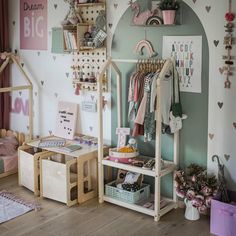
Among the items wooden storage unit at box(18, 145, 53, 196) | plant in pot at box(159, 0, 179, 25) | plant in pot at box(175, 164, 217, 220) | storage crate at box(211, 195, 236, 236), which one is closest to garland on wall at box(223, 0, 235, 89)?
plant in pot at box(159, 0, 179, 25)

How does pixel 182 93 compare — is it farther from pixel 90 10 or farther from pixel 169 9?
pixel 90 10

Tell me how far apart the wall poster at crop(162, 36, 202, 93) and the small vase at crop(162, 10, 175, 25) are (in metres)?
0.16

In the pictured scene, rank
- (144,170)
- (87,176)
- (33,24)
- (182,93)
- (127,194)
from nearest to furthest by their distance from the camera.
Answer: (144,170)
(182,93)
(127,194)
(87,176)
(33,24)

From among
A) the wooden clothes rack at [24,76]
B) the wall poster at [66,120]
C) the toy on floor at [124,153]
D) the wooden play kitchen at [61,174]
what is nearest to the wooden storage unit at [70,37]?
the wall poster at [66,120]

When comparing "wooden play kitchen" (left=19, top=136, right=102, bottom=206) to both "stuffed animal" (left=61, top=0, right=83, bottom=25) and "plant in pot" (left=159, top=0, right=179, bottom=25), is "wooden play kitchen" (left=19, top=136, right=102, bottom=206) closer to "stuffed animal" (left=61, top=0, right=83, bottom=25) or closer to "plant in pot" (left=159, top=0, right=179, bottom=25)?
"stuffed animal" (left=61, top=0, right=83, bottom=25)

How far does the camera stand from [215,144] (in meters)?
3.40

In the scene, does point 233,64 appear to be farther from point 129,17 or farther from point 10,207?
point 10,207

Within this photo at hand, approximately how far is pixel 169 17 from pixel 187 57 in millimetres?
339

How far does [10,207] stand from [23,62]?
1673 millimetres

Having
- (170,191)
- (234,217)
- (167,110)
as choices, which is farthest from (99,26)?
(234,217)

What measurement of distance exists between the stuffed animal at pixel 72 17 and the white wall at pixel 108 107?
13 centimetres

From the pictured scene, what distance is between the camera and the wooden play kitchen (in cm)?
367

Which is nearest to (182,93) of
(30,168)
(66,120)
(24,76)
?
(66,120)

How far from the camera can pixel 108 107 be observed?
3992 mm
